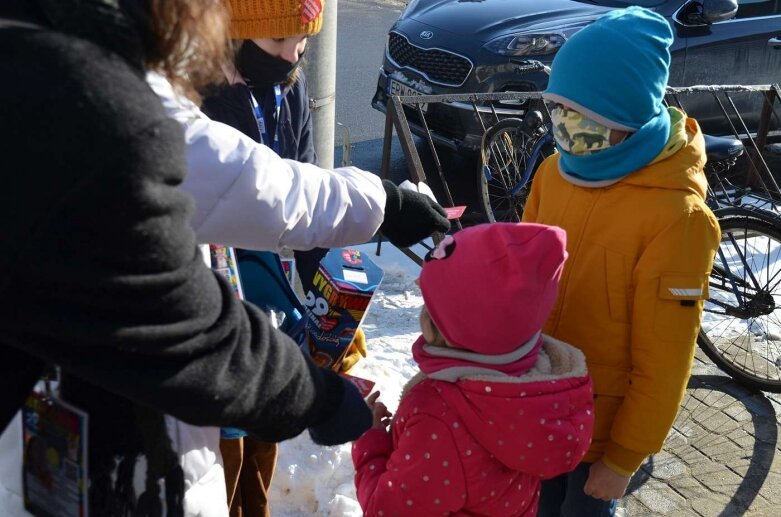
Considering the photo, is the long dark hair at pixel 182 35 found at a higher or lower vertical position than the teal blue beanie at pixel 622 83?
higher

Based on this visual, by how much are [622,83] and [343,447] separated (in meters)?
1.77

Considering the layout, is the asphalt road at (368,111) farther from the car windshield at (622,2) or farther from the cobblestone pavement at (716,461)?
the cobblestone pavement at (716,461)

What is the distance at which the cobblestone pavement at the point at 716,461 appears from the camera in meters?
3.15

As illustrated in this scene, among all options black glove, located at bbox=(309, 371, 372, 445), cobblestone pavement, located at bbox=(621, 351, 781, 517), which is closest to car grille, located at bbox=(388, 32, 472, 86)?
cobblestone pavement, located at bbox=(621, 351, 781, 517)

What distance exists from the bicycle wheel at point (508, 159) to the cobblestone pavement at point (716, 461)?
66.5 inches

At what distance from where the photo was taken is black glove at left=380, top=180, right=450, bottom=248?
196 cm

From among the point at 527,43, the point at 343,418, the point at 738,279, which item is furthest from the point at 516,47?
the point at 343,418

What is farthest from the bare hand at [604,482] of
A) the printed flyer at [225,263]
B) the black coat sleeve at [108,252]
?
the black coat sleeve at [108,252]

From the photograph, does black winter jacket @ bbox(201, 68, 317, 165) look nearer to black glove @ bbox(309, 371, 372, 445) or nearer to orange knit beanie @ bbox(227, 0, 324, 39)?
orange knit beanie @ bbox(227, 0, 324, 39)

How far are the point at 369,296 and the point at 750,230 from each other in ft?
8.14

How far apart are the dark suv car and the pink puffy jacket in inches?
175

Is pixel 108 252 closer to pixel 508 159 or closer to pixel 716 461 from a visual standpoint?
pixel 716 461

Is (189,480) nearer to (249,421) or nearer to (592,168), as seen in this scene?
(249,421)

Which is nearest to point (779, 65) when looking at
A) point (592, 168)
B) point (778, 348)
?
point (778, 348)
